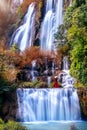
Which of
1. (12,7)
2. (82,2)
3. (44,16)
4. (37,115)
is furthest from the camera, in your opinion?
(12,7)

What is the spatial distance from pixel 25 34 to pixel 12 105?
38.4 feet

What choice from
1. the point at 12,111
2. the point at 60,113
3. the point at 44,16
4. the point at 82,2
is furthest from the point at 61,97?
the point at 44,16

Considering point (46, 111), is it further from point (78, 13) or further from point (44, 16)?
point (44, 16)

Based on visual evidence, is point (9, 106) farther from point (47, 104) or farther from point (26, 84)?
point (26, 84)

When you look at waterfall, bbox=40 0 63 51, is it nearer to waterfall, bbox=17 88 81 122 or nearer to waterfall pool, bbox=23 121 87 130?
waterfall, bbox=17 88 81 122

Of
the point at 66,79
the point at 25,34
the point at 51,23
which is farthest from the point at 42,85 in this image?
the point at 25,34

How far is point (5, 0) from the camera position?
43.0 metres

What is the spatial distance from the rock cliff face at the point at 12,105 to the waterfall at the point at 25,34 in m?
9.70

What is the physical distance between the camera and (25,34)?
3494cm

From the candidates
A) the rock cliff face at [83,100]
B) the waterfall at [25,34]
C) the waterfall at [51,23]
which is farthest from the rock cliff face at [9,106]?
the waterfall at [25,34]

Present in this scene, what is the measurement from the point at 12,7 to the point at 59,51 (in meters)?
13.2

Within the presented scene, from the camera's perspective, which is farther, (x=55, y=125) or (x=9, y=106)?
(x=9, y=106)

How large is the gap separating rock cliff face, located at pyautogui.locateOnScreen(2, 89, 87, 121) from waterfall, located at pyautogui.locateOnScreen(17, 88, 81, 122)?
24 cm

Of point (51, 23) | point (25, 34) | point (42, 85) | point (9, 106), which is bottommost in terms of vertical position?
point (9, 106)
